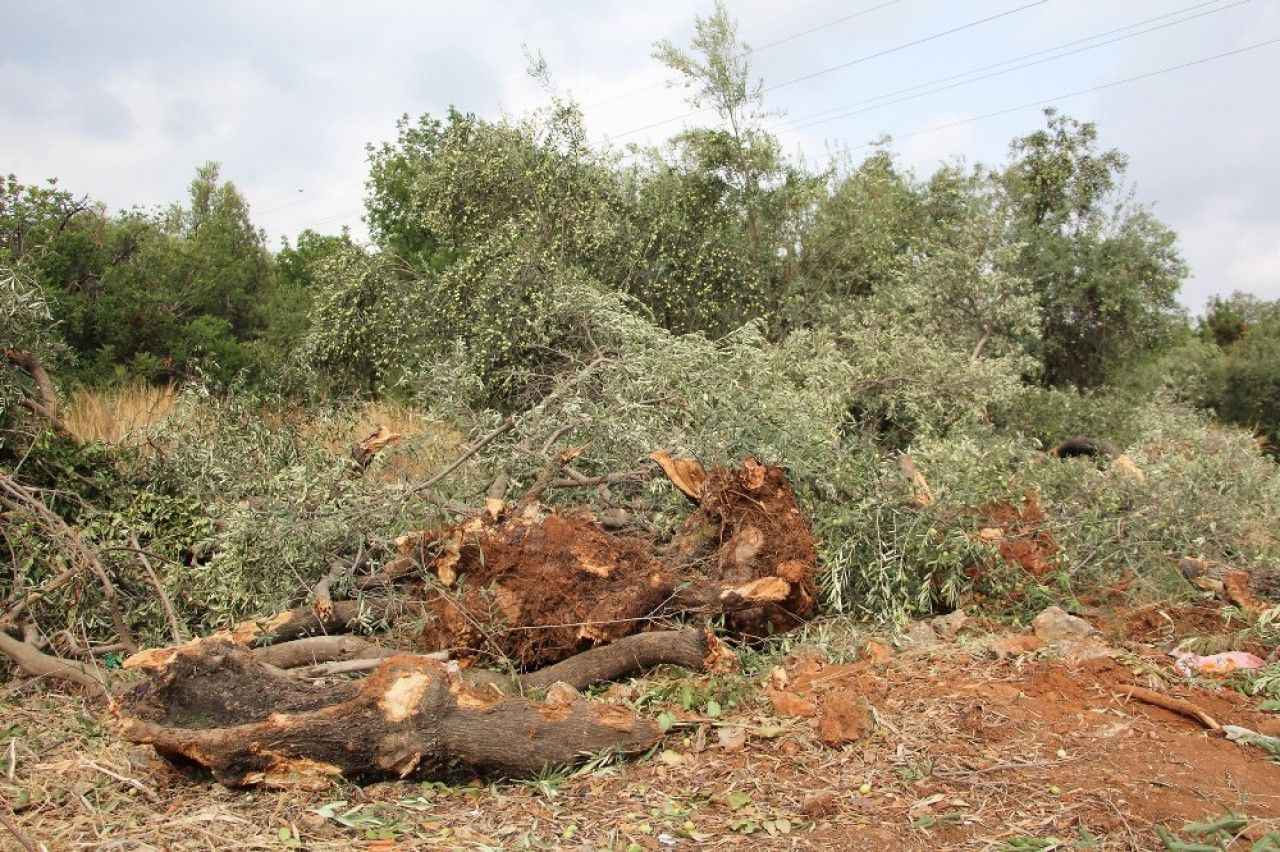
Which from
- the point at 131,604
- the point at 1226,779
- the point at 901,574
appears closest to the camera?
the point at 1226,779

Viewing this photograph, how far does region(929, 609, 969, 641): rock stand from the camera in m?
4.54

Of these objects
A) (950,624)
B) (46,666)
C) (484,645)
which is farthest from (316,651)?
(950,624)

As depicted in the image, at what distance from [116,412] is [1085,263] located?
12.6 meters

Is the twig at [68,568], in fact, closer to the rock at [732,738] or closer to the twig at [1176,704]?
the rock at [732,738]

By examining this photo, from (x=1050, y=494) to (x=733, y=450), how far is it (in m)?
2.23

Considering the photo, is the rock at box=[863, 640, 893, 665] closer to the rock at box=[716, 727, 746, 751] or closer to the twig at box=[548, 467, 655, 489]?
the rock at box=[716, 727, 746, 751]

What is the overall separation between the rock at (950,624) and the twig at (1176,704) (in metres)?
0.93

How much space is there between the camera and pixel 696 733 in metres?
3.64

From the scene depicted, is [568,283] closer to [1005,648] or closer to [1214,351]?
[1005,648]

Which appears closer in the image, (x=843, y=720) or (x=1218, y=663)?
(x=843, y=720)

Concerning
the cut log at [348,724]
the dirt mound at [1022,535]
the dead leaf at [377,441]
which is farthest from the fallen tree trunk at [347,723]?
the dead leaf at [377,441]

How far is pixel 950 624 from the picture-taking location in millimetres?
4602

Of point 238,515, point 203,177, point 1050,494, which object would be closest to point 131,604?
point 238,515

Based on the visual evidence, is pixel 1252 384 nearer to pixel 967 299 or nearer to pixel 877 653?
pixel 967 299
